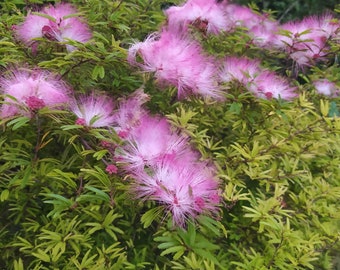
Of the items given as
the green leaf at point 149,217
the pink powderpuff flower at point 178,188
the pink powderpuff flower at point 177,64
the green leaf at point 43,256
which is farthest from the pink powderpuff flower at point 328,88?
the green leaf at point 43,256

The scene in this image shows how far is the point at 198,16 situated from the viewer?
1997 millimetres

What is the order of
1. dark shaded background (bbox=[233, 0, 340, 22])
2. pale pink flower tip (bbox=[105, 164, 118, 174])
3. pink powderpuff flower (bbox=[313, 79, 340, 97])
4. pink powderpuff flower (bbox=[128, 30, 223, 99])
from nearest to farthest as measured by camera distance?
pale pink flower tip (bbox=[105, 164, 118, 174]) < pink powderpuff flower (bbox=[128, 30, 223, 99]) < pink powderpuff flower (bbox=[313, 79, 340, 97]) < dark shaded background (bbox=[233, 0, 340, 22])

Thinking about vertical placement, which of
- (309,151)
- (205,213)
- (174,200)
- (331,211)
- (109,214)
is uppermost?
(174,200)

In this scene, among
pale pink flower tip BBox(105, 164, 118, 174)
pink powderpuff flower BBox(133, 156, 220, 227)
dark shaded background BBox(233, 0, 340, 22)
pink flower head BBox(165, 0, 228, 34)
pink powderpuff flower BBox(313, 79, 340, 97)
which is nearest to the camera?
pink powderpuff flower BBox(133, 156, 220, 227)

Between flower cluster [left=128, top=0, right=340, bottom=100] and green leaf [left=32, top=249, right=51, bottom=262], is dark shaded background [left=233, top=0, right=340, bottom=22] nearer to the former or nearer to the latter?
flower cluster [left=128, top=0, right=340, bottom=100]

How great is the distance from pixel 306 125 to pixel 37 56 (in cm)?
134

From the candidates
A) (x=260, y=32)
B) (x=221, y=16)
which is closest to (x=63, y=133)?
(x=221, y=16)

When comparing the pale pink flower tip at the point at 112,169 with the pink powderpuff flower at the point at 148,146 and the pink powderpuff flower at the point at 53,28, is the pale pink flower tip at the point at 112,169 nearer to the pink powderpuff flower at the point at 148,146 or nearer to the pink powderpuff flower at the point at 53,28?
the pink powderpuff flower at the point at 148,146

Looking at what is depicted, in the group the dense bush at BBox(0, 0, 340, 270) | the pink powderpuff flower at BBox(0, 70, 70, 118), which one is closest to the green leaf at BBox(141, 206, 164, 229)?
the dense bush at BBox(0, 0, 340, 270)

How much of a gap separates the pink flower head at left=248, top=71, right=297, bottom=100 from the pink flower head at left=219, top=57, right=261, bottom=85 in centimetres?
3

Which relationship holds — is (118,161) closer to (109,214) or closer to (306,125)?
(109,214)

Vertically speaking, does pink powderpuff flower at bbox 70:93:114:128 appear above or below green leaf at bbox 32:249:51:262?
above

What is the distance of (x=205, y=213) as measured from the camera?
132 cm

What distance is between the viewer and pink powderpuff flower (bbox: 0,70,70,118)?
1.26 meters
